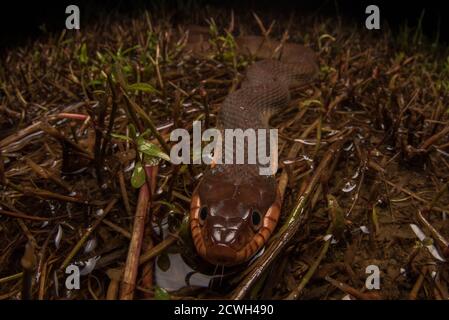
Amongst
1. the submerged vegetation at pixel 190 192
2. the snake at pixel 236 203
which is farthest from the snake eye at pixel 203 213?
the submerged vegetation at pixel 190 192

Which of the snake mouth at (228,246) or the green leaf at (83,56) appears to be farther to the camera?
the green leaf at (83,56)

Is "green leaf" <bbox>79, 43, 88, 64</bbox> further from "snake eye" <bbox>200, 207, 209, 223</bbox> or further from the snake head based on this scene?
"snake eye" <bbox>200, 207, 209, 223</bbox>

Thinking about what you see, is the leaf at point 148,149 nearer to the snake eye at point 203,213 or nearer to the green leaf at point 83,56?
the snake eye at point 203,213

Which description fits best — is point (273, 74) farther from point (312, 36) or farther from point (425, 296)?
point (425, 296)

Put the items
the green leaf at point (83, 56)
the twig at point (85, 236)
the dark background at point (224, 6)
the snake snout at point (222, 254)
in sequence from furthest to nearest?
1. the dark background at point (224, 6)
2. the green leaf at point (83, 56)
3. the twig at point (85, 236)
4. the snake snout at point (222, 254)

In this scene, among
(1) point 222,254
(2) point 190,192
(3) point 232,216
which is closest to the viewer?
(1) point 222,254

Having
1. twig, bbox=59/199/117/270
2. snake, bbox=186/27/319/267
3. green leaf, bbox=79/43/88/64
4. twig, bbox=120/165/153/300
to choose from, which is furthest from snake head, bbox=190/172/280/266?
green leaf, bbox=79/43/88/64

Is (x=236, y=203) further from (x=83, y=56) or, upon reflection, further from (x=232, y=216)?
(x=83, y=56)

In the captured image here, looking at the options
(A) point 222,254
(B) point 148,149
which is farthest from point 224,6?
(A) point 222,254
